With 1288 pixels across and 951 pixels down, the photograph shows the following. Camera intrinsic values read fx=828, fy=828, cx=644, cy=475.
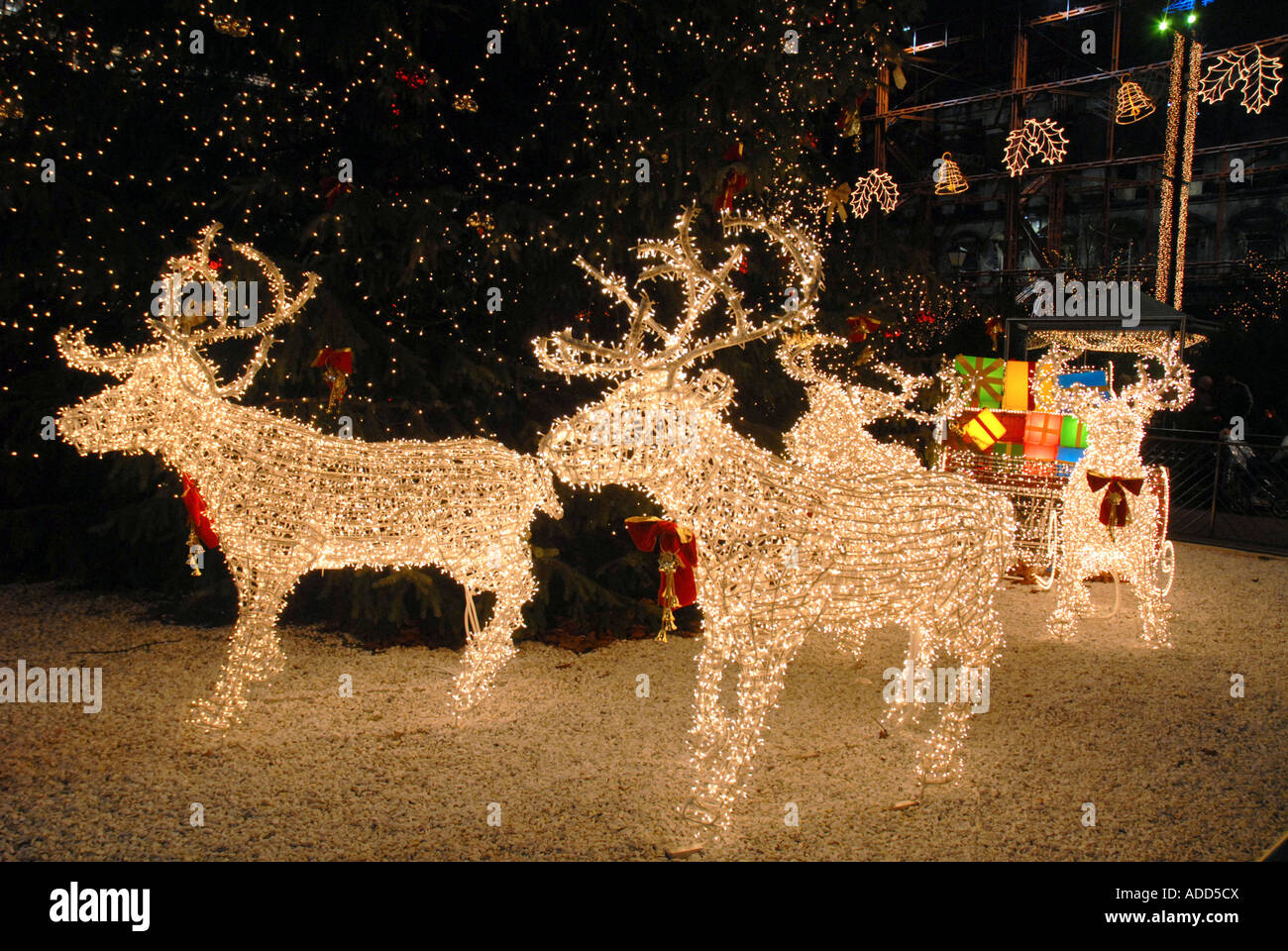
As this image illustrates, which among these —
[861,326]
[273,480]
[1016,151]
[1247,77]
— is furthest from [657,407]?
[1016,151]

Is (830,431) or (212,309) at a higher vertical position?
(212,309)

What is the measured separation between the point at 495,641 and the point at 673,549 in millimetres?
1325

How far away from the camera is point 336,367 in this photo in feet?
15.3

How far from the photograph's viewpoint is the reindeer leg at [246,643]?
400cm

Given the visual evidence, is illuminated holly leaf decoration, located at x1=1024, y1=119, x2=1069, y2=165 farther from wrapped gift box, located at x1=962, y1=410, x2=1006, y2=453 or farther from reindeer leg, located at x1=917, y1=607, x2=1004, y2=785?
reindeer leg, located at x1=917, y1=607, x2=1004, y2=785

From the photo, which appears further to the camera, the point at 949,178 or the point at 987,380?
the point at 949,178

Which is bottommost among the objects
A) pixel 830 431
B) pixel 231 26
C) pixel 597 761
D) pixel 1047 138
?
pixel 597 761

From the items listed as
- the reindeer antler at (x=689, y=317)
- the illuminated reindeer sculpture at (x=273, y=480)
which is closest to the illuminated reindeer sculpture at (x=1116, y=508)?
the reindeer antler at (x=689, y=317)

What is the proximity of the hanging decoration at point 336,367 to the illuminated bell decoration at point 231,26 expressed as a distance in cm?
211

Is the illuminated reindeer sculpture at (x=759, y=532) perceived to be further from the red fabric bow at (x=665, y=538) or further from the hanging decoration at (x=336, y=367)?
the hanging decoration at (x=336, y=367)

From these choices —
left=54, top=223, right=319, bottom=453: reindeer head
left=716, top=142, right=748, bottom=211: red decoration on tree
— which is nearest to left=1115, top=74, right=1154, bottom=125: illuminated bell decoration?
left=716, top=142, right=748, bottom=211: red decoration on tree

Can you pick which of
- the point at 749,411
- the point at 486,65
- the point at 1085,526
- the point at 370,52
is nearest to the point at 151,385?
the point at 370,52

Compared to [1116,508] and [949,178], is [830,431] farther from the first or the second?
[949,178]
